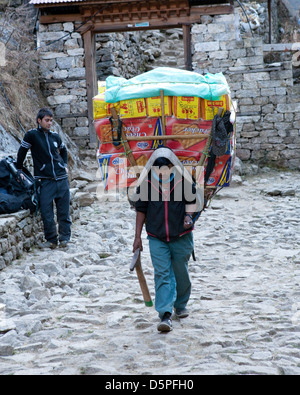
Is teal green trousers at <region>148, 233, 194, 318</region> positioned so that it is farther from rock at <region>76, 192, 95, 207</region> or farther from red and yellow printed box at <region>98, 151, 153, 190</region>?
rock at <region>76, 192, 95, 207</region>

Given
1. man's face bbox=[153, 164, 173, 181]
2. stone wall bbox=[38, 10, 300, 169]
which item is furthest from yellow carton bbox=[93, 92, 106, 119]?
stone wall bbox=[38, 10, 300, 169]

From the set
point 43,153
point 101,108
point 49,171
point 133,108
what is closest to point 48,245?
point 49,171

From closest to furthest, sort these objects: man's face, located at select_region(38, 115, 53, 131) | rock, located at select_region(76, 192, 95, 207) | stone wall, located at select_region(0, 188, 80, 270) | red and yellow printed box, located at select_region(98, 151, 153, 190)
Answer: red and yellow printed box, located at select_region(98, 151, 153, 190) < stone wall, located at select_region(0, 188, 80, 270) < man's face, located at select_region(38, 115, 53, 131) < rock, located at select_region(76, 192, 95, 207)

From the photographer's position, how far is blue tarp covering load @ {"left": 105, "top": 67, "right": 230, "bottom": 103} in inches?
174

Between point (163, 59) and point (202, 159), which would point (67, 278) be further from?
point (163, 59)

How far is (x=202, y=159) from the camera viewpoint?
4.46 metres

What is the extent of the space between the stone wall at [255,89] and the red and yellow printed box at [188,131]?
9550mm

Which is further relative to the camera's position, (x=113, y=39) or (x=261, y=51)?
(x=113, y=39)

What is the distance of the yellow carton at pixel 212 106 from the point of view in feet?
14.6

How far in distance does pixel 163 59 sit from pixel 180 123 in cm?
1590

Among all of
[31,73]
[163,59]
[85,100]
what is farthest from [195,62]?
[163,59]

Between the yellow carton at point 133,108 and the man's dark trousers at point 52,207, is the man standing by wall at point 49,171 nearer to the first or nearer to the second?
the man's dark trousers at point 52,207

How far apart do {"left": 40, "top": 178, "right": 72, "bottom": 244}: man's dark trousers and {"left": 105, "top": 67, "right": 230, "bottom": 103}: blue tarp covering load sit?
9.15 ft

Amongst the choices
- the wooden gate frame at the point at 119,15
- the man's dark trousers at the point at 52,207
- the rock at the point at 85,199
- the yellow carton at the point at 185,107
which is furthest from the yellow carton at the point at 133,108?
the wooden gate frame at the point at 119,15
